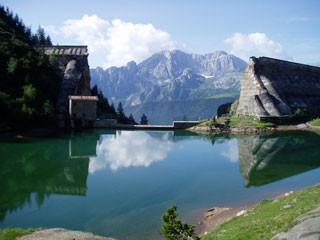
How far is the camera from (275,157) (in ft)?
103

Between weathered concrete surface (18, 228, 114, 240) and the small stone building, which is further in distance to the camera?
the small stone building

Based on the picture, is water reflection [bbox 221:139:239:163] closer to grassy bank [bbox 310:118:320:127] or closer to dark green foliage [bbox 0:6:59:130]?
grassy bank [bbox 310:118:320:127]

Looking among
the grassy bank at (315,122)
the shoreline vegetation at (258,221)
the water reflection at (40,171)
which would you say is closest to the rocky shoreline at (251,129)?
the grassy bank at (315,122)

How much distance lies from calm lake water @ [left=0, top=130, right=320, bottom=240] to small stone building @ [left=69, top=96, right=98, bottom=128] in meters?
16.7

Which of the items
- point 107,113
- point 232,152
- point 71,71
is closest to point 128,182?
point 232,152

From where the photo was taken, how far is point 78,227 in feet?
43.5

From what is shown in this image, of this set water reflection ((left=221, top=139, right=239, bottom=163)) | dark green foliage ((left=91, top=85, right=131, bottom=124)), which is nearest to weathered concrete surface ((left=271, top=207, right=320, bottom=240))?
water reflection ((left=221, top=139, right=239, bottom=163))

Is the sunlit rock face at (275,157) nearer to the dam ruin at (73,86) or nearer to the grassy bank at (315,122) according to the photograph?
the grassy bank at (315,122)

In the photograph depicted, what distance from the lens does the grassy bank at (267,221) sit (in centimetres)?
954

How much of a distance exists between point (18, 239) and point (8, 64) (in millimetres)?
47645

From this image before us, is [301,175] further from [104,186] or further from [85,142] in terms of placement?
[85,142]

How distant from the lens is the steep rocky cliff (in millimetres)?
58047

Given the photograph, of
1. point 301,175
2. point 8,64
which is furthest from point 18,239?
point 8,64

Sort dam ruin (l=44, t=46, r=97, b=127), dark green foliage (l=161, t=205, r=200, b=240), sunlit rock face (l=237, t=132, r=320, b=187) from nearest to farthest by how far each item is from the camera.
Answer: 1. dark green foliage (l=161, t=205, r=200, b=240)
2. sunlit rock face (l=237, t=132, r=320, b=187)
3. dam ruin (l=44, t=46, r=97, b=127)
